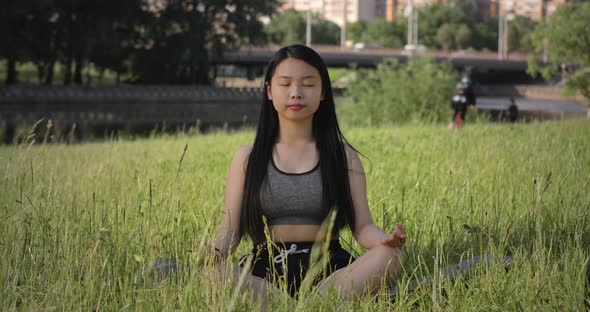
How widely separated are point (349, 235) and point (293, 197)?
1188 mm

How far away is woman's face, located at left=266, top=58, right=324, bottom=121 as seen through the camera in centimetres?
346

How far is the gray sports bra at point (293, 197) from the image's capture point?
346 centimetres

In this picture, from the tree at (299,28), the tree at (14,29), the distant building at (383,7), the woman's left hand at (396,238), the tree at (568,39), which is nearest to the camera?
the woman's left hand at (396,238)

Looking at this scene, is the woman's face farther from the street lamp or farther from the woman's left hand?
the street lamp

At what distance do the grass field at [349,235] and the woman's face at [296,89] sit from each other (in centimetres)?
48

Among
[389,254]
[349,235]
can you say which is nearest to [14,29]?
[349,235]

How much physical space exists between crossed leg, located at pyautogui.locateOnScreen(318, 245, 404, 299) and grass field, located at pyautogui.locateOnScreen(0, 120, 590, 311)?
57 millimetres

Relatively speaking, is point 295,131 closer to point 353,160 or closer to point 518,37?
point 353,160

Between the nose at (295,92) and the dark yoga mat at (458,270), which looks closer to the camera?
the dark yoga mat at (458,270)

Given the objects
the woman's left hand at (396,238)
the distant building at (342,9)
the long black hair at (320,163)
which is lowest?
the woman's left hand at (396,238)

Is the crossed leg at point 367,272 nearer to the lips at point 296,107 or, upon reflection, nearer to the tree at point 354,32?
the lips at point 296,107

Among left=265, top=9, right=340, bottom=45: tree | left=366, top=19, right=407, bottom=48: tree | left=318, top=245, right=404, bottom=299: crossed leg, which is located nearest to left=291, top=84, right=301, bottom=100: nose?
left=318, top=245, right=404, bottom=299: crossed leg

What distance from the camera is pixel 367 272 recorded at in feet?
10.5

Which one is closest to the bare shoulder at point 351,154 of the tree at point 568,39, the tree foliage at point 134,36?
the tree at point 568,39
